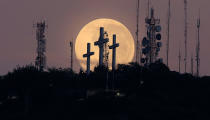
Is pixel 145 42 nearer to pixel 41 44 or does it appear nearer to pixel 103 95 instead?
pixel 41 44

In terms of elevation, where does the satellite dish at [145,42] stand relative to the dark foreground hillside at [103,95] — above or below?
above

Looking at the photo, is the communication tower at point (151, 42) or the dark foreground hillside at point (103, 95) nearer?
the dark foreground hillside at point (103, 95)

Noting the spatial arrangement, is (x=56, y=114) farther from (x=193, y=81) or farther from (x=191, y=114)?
(x=193, y=81)

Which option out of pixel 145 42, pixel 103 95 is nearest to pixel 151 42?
pixel 145 42

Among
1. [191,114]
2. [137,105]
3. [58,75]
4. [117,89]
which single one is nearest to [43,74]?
[58,75]

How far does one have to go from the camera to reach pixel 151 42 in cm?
12031

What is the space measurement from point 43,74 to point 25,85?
5.22m

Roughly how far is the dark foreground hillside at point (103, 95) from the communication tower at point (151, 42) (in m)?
12.7

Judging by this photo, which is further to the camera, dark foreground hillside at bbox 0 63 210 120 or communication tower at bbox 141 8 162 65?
communication tower at bbox 141 8 162 65

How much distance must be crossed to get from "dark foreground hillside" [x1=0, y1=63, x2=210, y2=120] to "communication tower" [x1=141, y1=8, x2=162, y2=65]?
12681 millimetres

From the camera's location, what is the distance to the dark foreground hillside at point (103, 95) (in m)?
80.6

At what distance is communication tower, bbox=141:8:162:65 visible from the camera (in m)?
119

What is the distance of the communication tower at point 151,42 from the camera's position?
119375 mm

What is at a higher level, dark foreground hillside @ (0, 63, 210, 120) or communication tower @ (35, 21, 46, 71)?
communication tower @ (35, 21, 46, 71)
